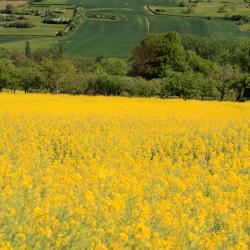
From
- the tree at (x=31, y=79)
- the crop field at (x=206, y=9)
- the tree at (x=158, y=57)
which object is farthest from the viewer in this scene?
the crop field at (x=206, y=9)

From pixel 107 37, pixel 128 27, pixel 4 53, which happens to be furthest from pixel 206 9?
pixel 4 53

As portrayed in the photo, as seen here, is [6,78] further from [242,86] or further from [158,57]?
[158,57]

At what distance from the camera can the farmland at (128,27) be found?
10956cm

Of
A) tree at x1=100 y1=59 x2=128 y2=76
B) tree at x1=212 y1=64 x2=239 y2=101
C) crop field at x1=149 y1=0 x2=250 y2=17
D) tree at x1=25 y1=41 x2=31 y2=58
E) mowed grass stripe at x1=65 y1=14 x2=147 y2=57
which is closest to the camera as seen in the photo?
tree at x1=212 y1=64 x2=239 y2=101

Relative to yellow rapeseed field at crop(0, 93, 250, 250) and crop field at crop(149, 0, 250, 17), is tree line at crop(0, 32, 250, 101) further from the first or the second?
crop field at crop(149, 0, 250, 17)

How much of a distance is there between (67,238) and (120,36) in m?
111

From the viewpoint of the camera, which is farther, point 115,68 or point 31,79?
point 115,68

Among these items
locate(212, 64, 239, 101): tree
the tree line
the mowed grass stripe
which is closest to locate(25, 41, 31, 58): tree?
the mowed grass stripe

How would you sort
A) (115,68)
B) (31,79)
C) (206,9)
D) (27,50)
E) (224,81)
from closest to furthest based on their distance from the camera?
(31,79) → (224,81) → (115,68) → (27,50) → (206,9)

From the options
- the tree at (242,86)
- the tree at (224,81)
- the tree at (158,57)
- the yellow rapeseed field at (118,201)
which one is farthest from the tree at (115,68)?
the yellow rapeseed field at (118,201)

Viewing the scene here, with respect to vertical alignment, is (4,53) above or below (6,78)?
below

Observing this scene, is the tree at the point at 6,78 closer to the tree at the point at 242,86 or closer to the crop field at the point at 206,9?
the tree at the point at 242,86

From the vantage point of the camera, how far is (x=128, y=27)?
121688mm

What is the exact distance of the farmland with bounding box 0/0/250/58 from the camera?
110 metres
